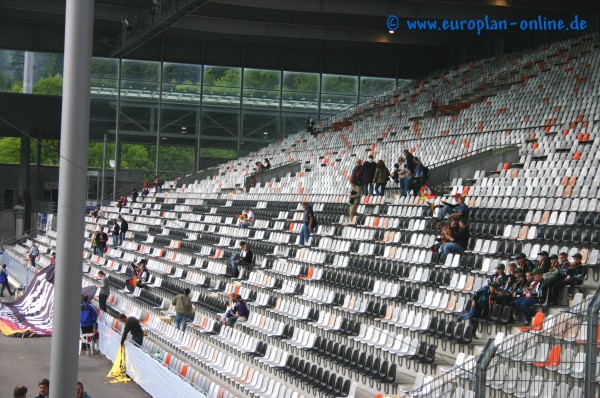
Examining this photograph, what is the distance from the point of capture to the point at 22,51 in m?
39.4

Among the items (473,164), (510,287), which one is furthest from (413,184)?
(510,287)

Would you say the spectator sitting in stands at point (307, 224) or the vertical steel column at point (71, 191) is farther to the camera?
the spectator sitting in stands at point (307, 224)

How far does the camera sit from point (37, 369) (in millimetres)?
15602

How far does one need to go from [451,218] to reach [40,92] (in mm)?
30017

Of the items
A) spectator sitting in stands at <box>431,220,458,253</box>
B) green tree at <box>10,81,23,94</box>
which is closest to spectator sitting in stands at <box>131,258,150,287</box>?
spectator sitting in stands at <box>431,220,458,253</box>

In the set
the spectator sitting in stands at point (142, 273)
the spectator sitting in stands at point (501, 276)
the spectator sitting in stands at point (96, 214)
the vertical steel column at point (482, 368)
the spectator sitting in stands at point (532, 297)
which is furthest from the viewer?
the spectator sitting in stands at point (96, 214)

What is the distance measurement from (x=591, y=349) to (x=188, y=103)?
34678mm

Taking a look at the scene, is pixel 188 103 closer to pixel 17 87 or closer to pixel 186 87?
pixel 186 87

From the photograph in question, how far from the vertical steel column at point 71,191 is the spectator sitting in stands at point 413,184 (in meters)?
13.8

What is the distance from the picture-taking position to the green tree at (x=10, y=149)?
45594mm

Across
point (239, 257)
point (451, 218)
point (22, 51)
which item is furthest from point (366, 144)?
point (22, 51)

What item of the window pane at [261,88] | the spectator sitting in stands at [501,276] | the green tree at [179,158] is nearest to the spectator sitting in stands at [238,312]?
the spectator sitting in stands at [501,276]

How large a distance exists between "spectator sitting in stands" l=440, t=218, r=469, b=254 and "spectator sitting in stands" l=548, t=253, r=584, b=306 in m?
2.86

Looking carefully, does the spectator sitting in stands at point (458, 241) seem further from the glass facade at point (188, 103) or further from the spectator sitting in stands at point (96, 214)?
the glass facade at point (188, 103)
